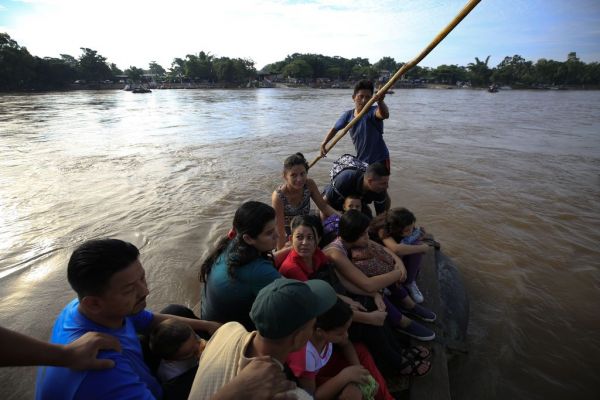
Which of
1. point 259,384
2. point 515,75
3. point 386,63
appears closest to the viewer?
point 259,384

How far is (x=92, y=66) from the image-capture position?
64.4 meters

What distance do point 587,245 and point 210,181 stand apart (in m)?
7.46

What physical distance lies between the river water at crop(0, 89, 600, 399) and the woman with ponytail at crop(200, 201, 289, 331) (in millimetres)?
1957

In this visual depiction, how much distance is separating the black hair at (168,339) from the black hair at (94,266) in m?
0.59

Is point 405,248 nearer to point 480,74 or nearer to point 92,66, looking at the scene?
point 92,66

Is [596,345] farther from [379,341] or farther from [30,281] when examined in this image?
[30,281]

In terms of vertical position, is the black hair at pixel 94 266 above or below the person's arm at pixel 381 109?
below

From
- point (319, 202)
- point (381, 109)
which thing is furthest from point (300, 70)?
point (319, 202)

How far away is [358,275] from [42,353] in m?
1.83

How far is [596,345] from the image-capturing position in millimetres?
3240

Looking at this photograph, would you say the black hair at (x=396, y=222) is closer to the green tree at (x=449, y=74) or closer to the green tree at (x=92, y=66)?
the green tree at (x=92, y=66)

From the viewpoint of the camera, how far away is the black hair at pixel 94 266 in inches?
56.1

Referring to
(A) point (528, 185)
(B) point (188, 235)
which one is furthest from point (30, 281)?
(A) point (528, 185)

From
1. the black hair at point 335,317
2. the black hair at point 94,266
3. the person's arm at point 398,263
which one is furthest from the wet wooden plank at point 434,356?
the black hair at point 94,266
